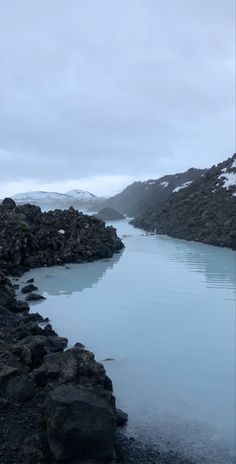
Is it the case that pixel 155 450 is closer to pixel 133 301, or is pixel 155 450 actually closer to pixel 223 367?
pixel 223 367

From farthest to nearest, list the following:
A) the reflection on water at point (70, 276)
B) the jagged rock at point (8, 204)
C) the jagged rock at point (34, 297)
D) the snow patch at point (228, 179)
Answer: the snow patch at point (228, 179), the jagged rock at point (8, 204), the reflection on water at point (70, 276), the jagged rock at point (34, 297)

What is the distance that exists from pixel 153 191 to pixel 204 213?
3428cm

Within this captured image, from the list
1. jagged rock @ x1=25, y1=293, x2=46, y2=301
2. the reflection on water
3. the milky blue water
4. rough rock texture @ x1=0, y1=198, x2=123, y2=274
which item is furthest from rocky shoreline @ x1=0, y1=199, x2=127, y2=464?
rough rock texture @ x1=0, y1=198, x2=123, y2=274

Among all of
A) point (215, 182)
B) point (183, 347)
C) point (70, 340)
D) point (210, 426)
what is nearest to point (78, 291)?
point (70, 340)

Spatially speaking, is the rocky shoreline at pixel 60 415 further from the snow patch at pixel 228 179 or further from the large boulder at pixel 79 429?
the snow patch at pixel 228 179

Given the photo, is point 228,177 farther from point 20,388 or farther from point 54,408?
point 54,408

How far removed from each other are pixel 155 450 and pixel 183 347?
3.23 metres

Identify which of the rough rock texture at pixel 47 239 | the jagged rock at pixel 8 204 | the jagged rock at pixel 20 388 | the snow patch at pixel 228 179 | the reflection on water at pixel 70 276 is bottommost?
the jagged rock at pixel 20 388

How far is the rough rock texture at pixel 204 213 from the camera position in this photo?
→ 26759 millimetres

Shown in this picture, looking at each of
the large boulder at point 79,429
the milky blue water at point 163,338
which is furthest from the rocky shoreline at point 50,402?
the milky blue water at point 163,338

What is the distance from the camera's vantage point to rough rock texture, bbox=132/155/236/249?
2676cm

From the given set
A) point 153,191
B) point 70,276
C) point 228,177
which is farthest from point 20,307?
point 153,191

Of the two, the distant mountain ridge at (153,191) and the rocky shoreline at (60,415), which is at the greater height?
the distant mountain ridge at (153,191)

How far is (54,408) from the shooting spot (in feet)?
14.4
